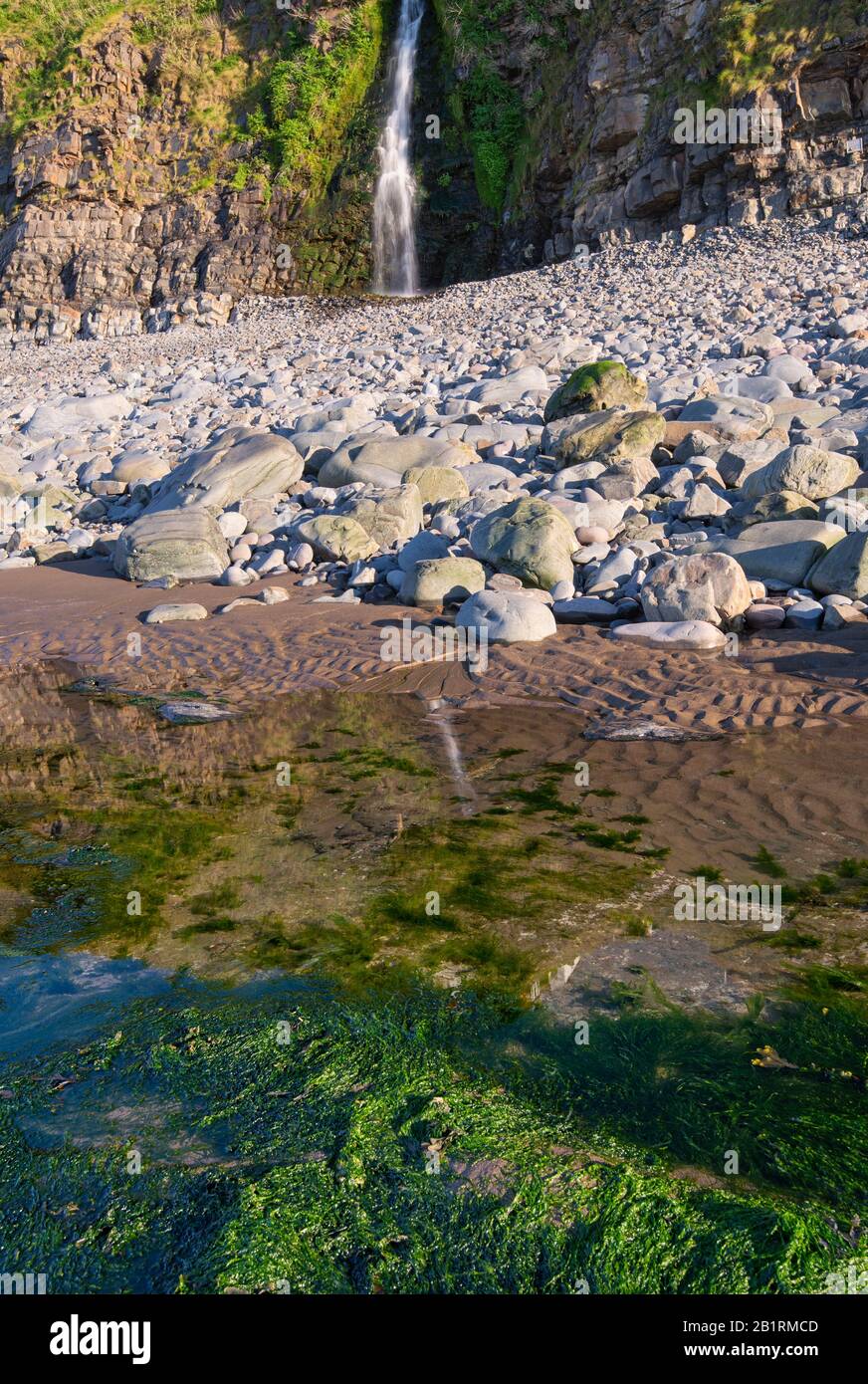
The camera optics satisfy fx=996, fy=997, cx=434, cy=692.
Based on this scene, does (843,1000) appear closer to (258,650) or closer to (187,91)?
(258,650)

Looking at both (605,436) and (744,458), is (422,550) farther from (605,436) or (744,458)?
(744,458)

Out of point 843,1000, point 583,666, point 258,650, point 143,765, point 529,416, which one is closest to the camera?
point 843,1000

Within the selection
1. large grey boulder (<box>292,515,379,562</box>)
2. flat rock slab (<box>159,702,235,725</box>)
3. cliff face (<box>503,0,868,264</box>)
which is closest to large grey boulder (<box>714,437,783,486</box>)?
large grey boulder (<box>292,515,379,562</box>)

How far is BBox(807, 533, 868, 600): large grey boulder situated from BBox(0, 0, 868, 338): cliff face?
551 inches

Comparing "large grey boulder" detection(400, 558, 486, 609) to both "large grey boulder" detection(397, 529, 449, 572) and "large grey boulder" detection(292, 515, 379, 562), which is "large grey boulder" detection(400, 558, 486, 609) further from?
"large grey boulder" detection(292, 515, 379, 562)

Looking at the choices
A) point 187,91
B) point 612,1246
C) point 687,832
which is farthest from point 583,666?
point 187,91

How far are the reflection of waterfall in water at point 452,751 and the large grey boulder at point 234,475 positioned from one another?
15.5 ft

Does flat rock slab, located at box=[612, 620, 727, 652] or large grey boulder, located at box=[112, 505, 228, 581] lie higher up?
large grey boulder, located at box=[112, 505, 228, 581]

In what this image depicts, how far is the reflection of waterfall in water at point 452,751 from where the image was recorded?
4675mm

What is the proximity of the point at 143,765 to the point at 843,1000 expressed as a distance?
3736 millimetres

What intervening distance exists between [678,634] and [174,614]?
3.92 metres

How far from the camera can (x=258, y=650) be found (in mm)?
7117

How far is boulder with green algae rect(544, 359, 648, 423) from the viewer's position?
10359mm

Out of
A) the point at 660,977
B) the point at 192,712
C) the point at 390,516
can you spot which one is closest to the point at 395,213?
the point at 390,516
